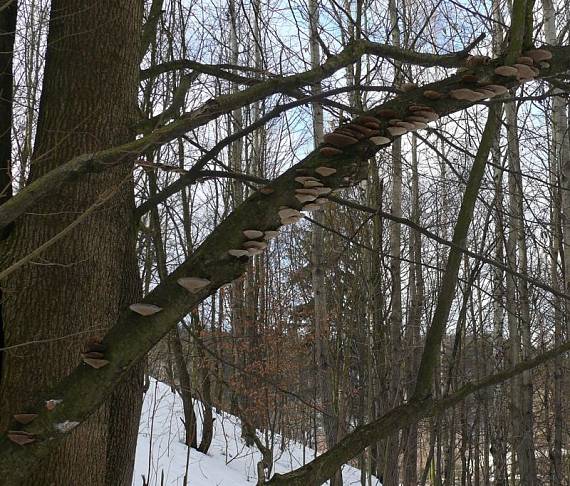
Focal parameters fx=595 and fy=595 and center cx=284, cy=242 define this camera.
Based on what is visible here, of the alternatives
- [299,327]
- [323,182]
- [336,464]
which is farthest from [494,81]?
[299,327]

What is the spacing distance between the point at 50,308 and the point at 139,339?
941 mm

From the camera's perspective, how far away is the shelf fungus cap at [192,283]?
164 centimetres

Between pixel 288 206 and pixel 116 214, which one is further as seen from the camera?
pixel 116 214

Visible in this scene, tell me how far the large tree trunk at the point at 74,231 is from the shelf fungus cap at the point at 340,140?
3.39ft

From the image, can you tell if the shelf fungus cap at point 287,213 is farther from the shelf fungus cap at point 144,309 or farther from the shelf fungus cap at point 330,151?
the shelf fungus cap at point 144,309

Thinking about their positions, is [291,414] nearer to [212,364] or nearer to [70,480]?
[212,364]

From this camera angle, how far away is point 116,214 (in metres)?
2.63

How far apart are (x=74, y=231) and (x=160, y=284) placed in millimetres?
925

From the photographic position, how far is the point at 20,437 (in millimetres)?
1539

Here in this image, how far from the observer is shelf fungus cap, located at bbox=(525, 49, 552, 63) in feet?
7.01

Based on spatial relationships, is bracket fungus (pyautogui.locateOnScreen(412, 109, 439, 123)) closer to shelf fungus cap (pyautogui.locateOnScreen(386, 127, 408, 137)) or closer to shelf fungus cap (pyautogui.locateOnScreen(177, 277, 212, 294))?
shelf fungus cap (pyautogui.locateOnScreen(386, 127, 408, 137))

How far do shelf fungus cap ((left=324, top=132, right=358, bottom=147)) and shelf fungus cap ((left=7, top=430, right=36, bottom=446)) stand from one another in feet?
3.88

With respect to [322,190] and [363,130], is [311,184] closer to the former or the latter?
[322,190]

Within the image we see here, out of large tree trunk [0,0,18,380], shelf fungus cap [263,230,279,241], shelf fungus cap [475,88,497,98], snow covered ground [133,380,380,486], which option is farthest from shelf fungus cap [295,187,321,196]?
snow covered ground [133,380,380,486]
